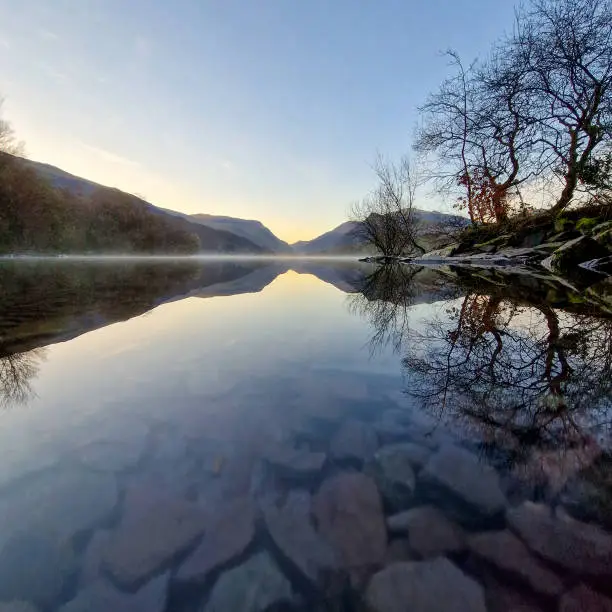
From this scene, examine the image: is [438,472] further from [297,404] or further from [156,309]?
[156,309]

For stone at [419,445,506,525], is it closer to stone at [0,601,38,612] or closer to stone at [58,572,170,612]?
stone at [58,572,170,612]

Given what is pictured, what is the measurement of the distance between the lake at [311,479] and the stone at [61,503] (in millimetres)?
11

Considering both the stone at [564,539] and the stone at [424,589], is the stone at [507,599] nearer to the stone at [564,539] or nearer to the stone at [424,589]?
the stone at [424,589]

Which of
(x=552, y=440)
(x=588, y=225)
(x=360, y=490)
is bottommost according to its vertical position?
(x=360, y=490)

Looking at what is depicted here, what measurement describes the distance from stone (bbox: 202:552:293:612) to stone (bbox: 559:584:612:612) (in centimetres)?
93

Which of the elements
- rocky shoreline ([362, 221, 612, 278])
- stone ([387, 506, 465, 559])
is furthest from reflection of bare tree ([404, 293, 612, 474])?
rocky shoreline ([362, 221, 612, 278])

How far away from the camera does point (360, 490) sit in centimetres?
171

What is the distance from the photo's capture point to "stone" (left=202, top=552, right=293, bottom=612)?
113cm

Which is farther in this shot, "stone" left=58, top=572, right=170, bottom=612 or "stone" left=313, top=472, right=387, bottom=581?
"stone" left=313, top=472, right=387, bottom=581

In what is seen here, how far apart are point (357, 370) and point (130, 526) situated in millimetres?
2600

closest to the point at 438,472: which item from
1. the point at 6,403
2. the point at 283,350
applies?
the point at 283,350

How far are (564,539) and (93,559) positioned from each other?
6.36ft

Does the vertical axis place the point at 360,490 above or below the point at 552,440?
below

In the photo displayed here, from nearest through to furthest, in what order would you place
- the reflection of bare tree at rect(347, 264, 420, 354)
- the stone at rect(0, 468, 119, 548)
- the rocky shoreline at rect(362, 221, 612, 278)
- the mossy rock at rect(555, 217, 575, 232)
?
the stone at rect(0, 468, 119, 548) → the reflection of bare tree at rect(347, 264, 420, 354) → the rocky shoreline at rect(362, 221, 612, 278) → the mossy rock at rect(555, 217, 575, 232)
